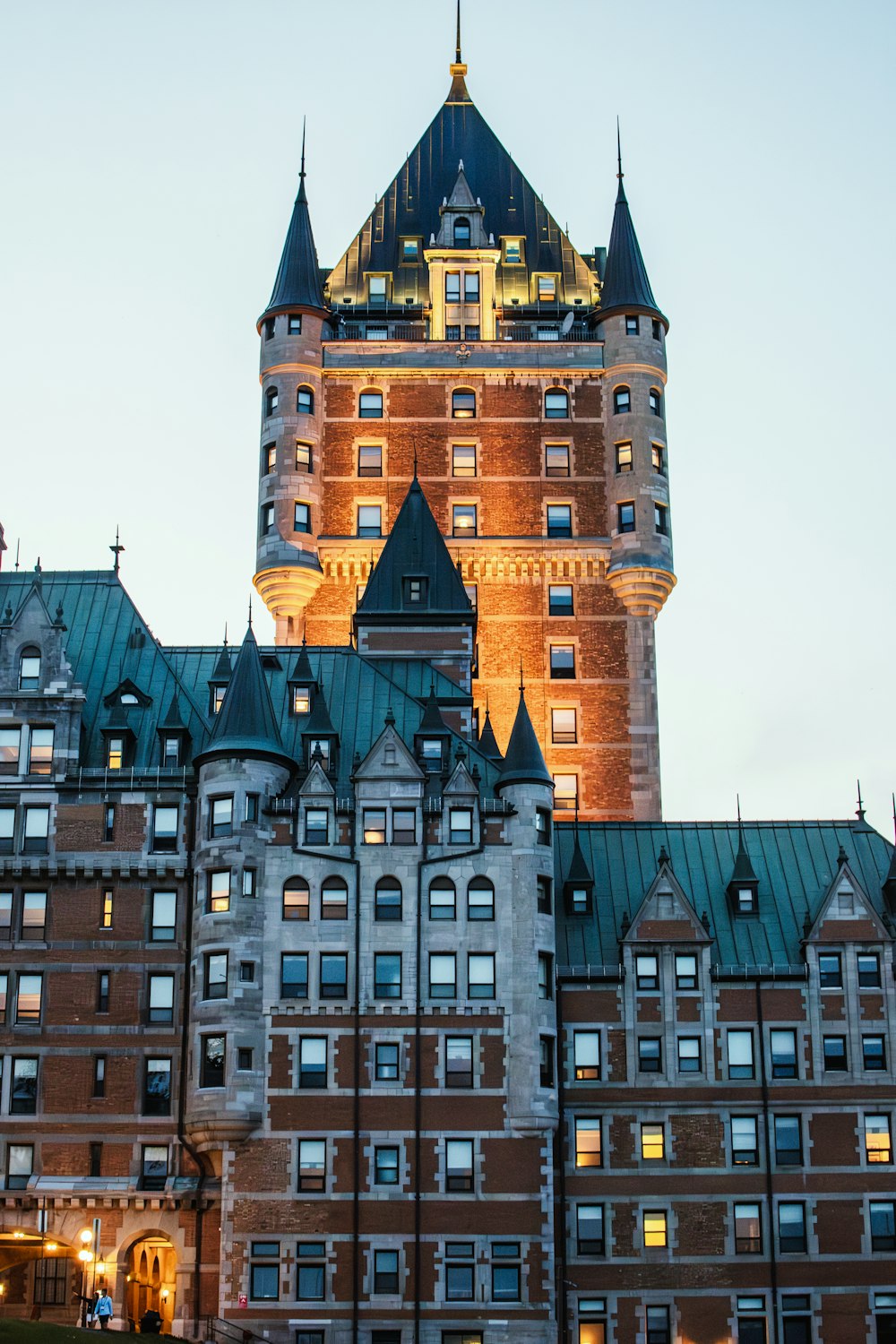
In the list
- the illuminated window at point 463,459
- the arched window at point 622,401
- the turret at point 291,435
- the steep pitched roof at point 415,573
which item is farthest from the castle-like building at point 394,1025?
the arched window at point 622,401

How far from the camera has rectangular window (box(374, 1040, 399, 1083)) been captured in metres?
71.6

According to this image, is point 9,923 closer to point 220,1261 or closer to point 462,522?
point 220,1261

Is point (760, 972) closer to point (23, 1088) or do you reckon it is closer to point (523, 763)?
point (523, 763)

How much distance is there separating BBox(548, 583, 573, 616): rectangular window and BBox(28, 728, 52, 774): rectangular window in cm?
3433

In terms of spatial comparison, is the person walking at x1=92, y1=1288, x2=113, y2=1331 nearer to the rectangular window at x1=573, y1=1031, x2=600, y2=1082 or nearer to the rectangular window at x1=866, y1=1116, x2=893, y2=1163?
the rectangular window at x1=573, y1=1031, x2=600, y2=1082

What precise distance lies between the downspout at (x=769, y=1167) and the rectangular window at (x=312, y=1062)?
16001 mm

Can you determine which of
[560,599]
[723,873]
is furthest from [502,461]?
[723,873]

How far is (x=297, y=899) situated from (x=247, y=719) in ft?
22.1

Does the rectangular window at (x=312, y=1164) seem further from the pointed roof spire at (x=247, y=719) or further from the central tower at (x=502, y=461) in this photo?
the central tower at (x=502, y=461)

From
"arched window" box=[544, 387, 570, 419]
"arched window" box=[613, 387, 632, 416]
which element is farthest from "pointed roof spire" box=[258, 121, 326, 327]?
"arched window" box=[613, 387, 632, 416]

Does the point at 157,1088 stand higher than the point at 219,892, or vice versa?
the point at 219,892

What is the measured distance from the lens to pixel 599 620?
103m

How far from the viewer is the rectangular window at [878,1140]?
74625 millimetres

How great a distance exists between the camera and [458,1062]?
236ft
